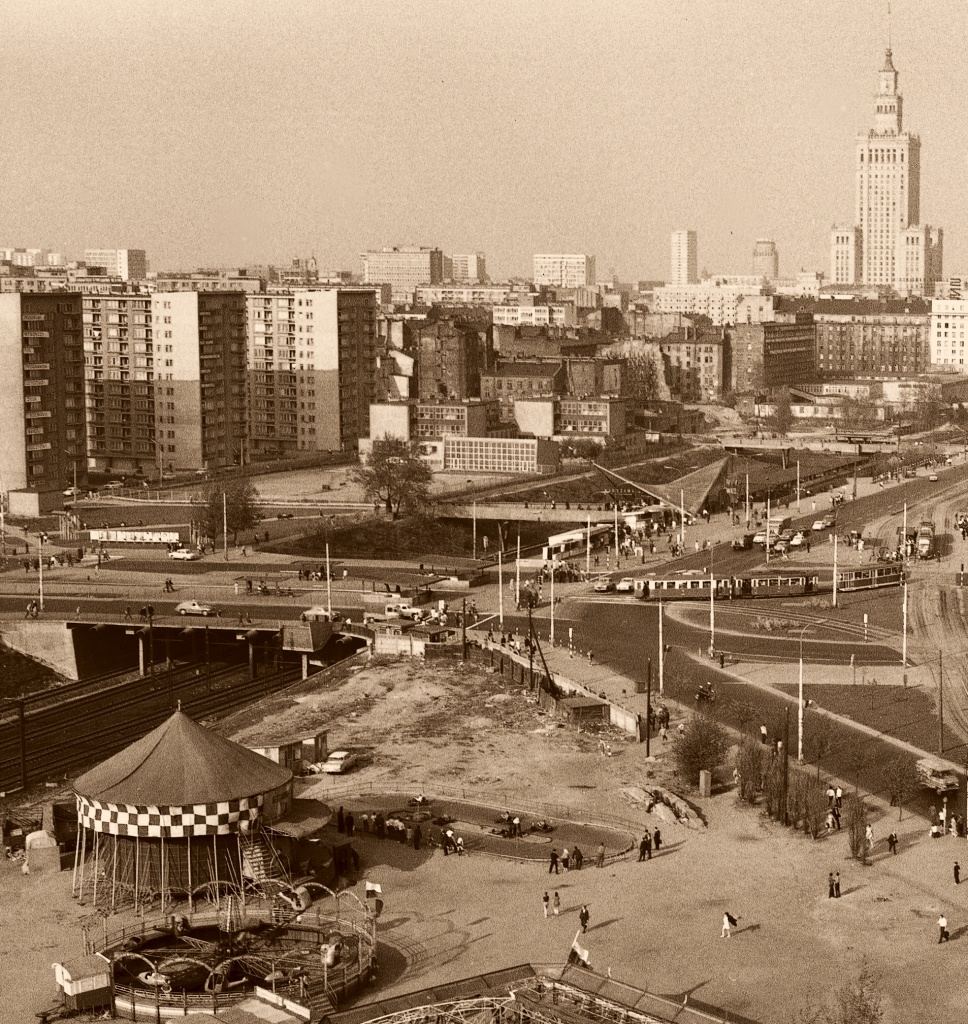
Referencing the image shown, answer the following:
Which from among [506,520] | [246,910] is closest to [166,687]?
[246,910]

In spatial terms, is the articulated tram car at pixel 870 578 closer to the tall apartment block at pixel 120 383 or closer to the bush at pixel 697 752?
the bush at pixel 697 752

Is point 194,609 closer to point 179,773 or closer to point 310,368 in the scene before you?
point 179,773

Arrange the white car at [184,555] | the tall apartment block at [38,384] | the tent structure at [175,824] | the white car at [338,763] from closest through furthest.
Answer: the tent structure at [175,824] → the white car at [338,763] → the white car at [184,555] → the tall apartment block at [38,384]

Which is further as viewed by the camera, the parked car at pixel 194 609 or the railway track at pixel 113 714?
the parked car at pixel 194 609

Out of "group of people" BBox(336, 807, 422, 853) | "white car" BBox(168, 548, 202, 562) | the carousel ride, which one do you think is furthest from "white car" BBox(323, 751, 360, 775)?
"white car" BBox(168, 548, 202, 562)

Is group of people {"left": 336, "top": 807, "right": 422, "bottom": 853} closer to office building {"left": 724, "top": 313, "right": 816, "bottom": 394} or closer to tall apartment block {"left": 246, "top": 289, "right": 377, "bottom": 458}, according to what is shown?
tall apartment block {"left": 246, "top": 289, "right": 377, "bottom": 458}

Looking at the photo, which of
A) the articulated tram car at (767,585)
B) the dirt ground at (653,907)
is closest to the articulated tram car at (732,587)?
the articulated tram car at (767,585)

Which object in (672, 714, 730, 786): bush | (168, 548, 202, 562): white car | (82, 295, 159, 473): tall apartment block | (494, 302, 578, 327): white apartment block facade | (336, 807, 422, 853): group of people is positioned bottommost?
(336, 807, 422, 853): group of people
